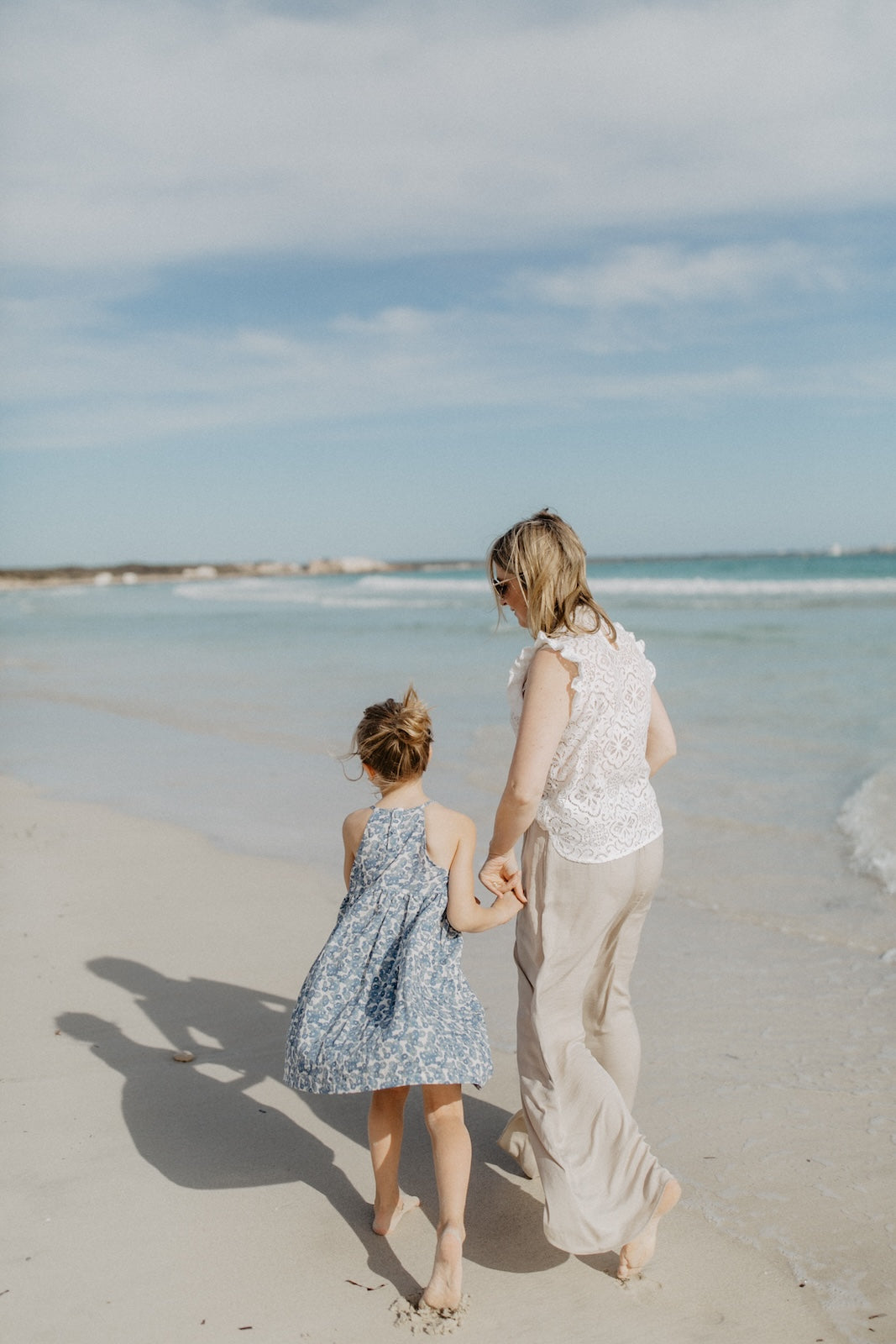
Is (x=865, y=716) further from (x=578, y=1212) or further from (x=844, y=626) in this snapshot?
(x=844, y=626)

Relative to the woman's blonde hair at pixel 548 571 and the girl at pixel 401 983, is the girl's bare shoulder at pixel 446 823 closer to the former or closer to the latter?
the girl at pixel 401 983

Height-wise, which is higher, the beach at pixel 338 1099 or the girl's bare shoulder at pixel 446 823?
the girl's bare shoulder at pixel 446 823

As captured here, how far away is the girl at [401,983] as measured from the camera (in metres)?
2.54

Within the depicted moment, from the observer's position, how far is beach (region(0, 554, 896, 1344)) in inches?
101

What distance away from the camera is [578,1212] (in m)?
2.51

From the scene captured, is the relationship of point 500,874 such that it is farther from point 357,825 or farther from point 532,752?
point 357,825

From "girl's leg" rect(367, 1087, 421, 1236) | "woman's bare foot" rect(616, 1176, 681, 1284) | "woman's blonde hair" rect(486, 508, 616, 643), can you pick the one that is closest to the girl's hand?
"girl's leg" rect(367, 1087, 421, 1236)

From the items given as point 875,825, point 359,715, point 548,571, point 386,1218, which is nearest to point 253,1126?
point 386,1218

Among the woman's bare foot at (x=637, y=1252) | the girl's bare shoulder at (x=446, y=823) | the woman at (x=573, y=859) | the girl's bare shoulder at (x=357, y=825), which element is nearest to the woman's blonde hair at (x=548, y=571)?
the woman at (x=573, y=859)

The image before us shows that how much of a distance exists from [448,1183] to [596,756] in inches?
43.3

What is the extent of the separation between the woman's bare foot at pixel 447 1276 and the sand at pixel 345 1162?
5cm

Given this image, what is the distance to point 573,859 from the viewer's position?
266cm

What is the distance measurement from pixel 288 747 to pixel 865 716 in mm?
5587

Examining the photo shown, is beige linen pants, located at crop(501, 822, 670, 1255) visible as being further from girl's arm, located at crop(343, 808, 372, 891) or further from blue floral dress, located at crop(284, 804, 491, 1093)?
girl's arm, located at crop(343, 808, 372, 891)
